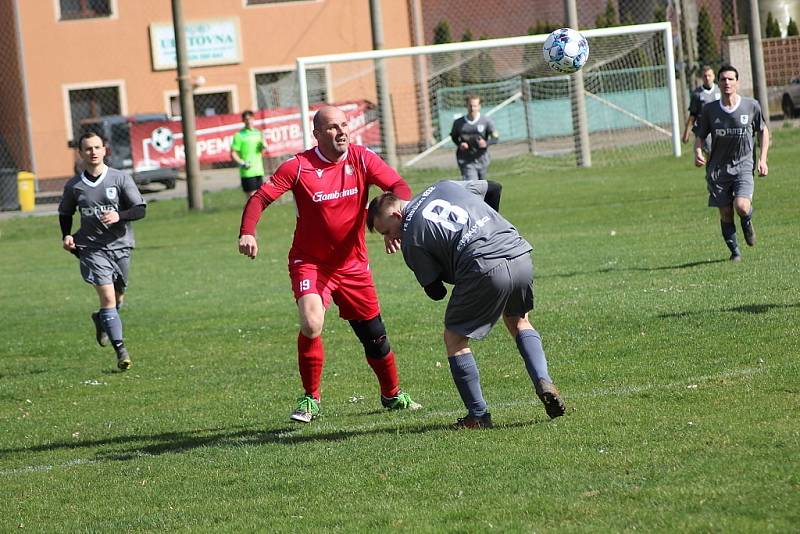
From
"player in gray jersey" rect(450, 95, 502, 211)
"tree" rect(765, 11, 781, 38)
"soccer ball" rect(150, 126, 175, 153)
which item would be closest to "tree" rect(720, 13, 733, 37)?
"tree" rect(765, 11, 781, 38)

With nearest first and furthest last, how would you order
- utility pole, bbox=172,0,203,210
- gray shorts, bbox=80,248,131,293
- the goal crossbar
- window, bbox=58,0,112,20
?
gray shorts, bbox=80,248,131,293 < the goal crossbar < utility pole, bbox=172,0,203,210 < window, bbox=58,0,112,20

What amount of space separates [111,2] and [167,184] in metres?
9.92

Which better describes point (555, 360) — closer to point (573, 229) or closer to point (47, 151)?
point (573, 229)

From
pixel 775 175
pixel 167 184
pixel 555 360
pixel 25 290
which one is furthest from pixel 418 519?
pixel 167 184

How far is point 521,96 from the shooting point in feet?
105

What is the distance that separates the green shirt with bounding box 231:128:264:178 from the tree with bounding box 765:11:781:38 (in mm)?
23712

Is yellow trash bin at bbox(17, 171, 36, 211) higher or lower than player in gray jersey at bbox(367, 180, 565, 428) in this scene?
higher

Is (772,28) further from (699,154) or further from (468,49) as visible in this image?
(699,154)

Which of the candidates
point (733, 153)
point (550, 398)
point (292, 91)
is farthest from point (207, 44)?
point (550, 398)

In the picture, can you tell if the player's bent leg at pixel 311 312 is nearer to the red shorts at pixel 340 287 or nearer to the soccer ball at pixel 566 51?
the red shorts at pixel 340 287

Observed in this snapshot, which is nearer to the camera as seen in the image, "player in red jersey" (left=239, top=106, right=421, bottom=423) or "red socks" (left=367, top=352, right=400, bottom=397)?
"player in red jersey" (left=239, top=106, right=421, bottom=423)

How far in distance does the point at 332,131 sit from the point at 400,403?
5.98 feet

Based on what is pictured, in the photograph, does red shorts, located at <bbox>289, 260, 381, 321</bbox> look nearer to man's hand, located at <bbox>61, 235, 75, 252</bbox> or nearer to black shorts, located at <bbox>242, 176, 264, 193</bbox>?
man's hand, located at <bbox>61, 235, 75, 252</bbox>

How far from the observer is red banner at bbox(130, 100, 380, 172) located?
1345 inches
